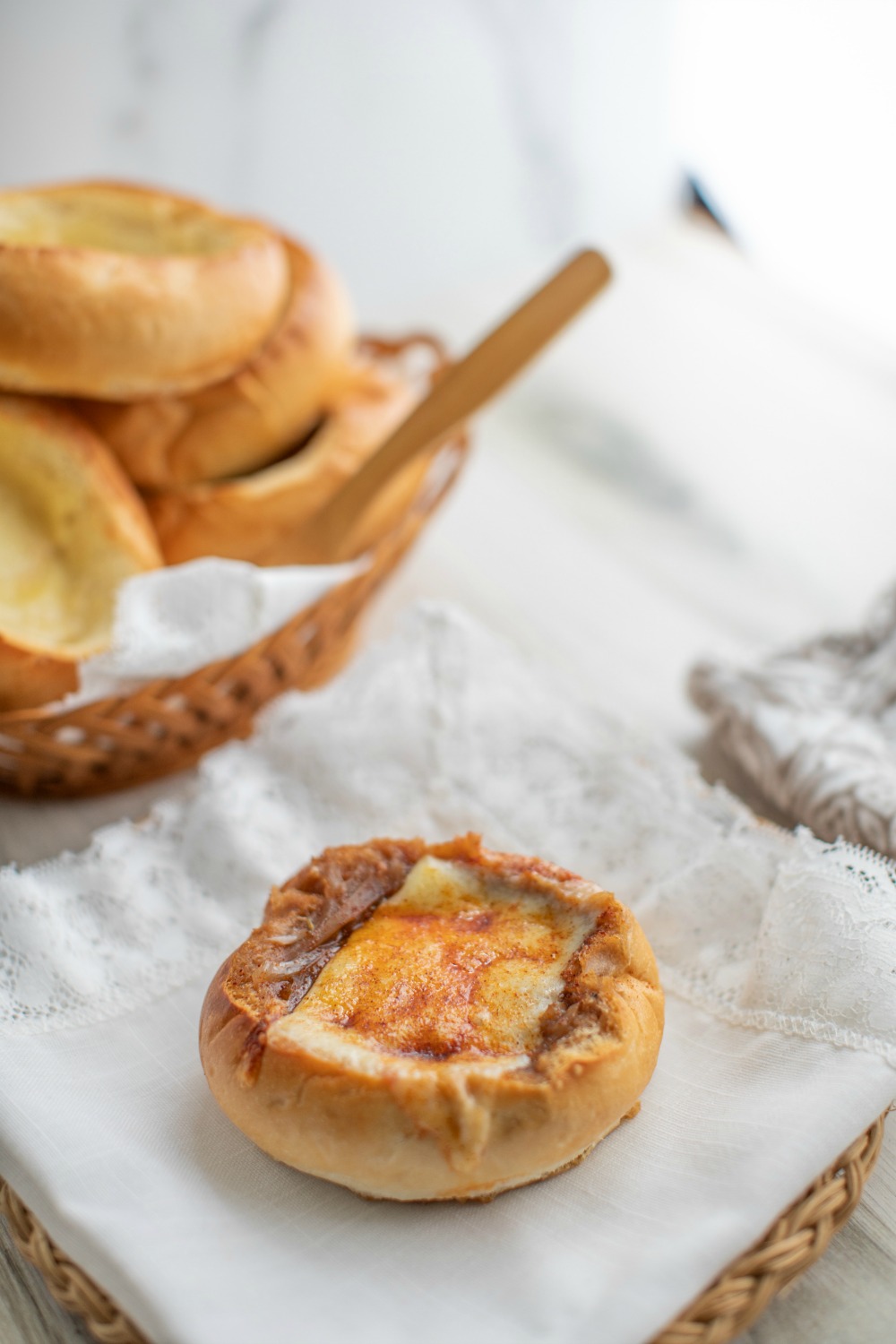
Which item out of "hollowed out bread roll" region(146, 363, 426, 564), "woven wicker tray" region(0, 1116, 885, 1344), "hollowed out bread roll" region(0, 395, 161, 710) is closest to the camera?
"woven wicker tray" region(0, 1116, 885, 1344)

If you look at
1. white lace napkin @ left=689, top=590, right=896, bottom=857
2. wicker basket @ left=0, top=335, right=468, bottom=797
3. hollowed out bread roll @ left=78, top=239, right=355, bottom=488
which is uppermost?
white lace napkin @ left=689, top=590, right=896, bottom=857

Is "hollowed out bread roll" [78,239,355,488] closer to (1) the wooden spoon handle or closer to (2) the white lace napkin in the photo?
(1) the wooden spoon handle

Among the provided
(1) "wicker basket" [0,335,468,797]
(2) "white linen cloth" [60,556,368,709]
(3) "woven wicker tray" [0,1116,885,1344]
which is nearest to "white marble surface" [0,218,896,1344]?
(1) "wicker basket" [0,335,468,797]

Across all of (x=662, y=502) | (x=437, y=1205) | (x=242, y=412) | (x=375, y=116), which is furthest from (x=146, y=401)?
(x=375, y=116)

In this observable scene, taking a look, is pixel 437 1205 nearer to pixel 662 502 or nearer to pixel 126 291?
pixel 126 291

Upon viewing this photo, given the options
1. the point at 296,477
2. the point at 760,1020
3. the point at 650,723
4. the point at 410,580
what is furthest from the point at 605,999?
the point at 410,580

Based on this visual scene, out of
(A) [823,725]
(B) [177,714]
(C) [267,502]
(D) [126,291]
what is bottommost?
(B) [177,714]

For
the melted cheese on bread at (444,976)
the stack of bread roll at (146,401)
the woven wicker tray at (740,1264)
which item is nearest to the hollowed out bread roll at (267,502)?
the stack of bread roll at (146,401)

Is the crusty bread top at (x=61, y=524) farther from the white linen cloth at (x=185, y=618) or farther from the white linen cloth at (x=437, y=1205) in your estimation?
the white linen cloth at (x=437, y=1205)
